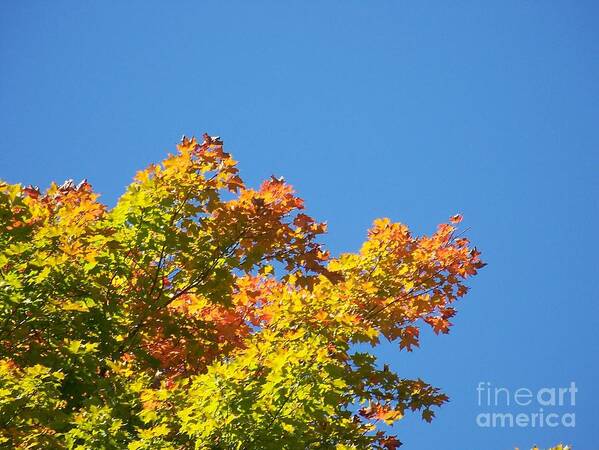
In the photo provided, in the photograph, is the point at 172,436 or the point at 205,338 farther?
the point at 205,338

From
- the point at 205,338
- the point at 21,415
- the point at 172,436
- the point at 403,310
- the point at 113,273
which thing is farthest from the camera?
the point at 403,310

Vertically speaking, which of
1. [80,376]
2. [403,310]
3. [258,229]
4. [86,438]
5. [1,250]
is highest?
[403,310]

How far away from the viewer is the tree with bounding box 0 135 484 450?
8102 mm

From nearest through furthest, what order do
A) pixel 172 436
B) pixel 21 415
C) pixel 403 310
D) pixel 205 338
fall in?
pixel 21 415 → pixel 172 436 → pixel 205 338 → pixel 403 310

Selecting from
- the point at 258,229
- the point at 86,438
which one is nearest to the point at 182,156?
the point at 258,229

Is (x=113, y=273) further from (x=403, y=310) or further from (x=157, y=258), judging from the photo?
(x=403, y=310)

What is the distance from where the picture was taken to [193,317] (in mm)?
10266

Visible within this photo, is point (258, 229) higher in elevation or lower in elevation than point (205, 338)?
higher

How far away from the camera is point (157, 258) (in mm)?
9734

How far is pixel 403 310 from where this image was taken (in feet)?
38.5

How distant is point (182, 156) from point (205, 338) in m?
2.24

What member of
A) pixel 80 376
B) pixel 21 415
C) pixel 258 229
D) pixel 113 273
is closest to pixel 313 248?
pixel 258 229

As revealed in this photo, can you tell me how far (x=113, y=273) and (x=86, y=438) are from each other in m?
2.18

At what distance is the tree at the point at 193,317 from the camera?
319 inches
